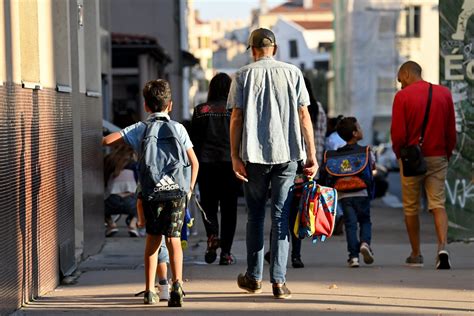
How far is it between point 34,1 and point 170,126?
1.57m

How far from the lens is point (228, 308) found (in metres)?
8.25

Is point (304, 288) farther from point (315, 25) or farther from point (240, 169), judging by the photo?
point (315, 25)

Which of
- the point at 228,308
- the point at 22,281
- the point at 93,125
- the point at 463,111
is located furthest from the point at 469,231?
the point at 22,281

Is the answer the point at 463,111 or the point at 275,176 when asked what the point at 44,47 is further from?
the point at 463,111

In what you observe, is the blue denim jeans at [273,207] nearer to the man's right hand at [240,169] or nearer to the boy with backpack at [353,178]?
the man's right hand at [240,169]

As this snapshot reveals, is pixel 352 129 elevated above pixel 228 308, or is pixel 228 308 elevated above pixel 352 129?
pixel 352 129

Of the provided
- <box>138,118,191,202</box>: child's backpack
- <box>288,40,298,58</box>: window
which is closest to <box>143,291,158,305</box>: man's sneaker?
<box>138,118,191,202</box>: child's backpack

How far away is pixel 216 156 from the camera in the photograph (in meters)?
11.2

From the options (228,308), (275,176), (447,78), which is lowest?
(228,308)

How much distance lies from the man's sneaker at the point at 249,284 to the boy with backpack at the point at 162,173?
0.77 metres

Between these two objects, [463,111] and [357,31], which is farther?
[357,31]

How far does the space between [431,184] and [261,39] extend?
2877mm

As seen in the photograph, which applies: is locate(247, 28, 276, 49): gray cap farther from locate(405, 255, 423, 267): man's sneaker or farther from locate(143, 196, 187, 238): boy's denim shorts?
locate(405, 255, 423, 267): man's sneaker

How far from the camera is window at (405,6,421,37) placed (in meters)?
77.6
